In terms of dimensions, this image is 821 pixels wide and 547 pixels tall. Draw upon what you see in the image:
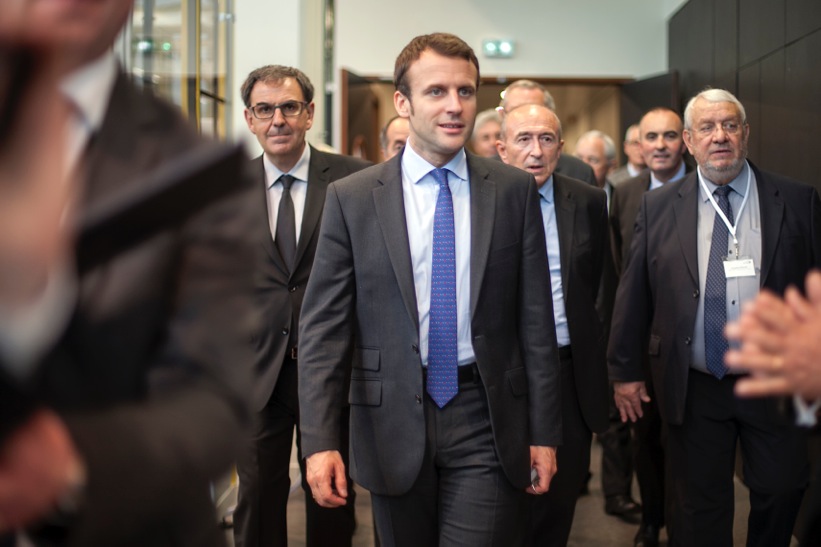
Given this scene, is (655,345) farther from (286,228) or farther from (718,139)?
(286,228)

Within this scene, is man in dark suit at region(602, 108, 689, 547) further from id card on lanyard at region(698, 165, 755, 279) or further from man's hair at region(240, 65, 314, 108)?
man's hair at region(240, 65, 314, 108)

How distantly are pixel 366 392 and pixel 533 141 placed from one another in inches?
70.1

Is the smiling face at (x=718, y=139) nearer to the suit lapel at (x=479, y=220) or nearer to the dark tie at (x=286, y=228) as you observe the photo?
the suit lapel at (x=479, y=220)

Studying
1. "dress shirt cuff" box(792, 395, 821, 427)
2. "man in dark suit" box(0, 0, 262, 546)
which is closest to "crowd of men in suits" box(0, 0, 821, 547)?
"man in dark suit" box(0, 0, 262, 546)

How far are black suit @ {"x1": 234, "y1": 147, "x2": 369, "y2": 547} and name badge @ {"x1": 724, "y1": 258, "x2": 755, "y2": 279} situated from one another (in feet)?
5.34

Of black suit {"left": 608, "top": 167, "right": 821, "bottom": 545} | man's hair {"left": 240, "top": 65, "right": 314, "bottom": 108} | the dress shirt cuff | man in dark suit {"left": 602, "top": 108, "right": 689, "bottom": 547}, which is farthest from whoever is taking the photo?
man in dark suit {"left": 602, "top": 108, "right": 689, "bottom": 547}

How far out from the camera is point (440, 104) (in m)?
2.83

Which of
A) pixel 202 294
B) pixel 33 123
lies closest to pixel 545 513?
pixel 202 294

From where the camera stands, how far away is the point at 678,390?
3.70 metres

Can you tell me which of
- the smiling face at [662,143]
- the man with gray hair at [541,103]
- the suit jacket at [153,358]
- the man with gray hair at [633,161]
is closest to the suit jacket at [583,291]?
the man with gray hair at [541,103]

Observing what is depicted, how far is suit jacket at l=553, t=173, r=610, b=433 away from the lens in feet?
12.5

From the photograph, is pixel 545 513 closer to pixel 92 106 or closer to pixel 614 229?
pixel 614 229

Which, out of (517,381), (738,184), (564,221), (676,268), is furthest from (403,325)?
(738,184)

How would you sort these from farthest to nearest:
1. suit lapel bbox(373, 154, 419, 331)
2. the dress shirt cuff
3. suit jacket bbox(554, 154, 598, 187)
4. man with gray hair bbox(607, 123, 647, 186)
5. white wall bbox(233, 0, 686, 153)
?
white wall bbox(233, 0, 686, 153), man with gray hair bbox(607, 123, 647, 186), suit jacket bbox(554, 154, 598, 187), suit lapel bbox(373, 154, 419, 331), the dress shirt cuff
